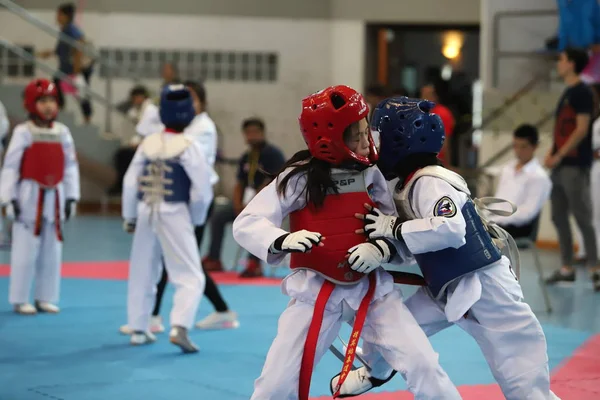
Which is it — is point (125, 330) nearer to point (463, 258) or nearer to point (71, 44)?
point (463, 258)

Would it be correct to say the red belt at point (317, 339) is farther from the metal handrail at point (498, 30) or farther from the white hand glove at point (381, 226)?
the metal handrail at point (498, 30)

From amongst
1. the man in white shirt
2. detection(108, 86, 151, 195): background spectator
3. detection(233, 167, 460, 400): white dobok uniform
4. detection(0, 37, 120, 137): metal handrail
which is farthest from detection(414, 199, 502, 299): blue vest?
detection(108, 86, 151, 195): background spectator

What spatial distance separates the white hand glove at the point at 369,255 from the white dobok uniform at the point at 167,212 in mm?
2256

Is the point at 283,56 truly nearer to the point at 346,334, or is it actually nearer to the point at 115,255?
the point at 115,255

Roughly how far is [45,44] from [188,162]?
973 centimetres

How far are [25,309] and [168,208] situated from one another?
1.74 m

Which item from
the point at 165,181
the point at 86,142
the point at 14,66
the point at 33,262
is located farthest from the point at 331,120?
the point at 14,66

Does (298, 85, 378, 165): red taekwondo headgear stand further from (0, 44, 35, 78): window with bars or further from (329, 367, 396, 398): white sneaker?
(0, 44, 35, 78): window with bars

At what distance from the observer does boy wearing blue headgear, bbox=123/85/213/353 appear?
544 centimetres

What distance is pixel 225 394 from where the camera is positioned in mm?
4453

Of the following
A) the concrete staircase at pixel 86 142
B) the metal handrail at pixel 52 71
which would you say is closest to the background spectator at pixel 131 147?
the concrete staircase at pixel 86 142

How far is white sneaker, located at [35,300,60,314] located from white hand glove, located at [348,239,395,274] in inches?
150

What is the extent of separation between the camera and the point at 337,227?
340cm

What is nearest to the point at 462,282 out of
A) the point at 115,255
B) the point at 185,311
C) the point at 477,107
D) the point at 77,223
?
the point at 185,311
